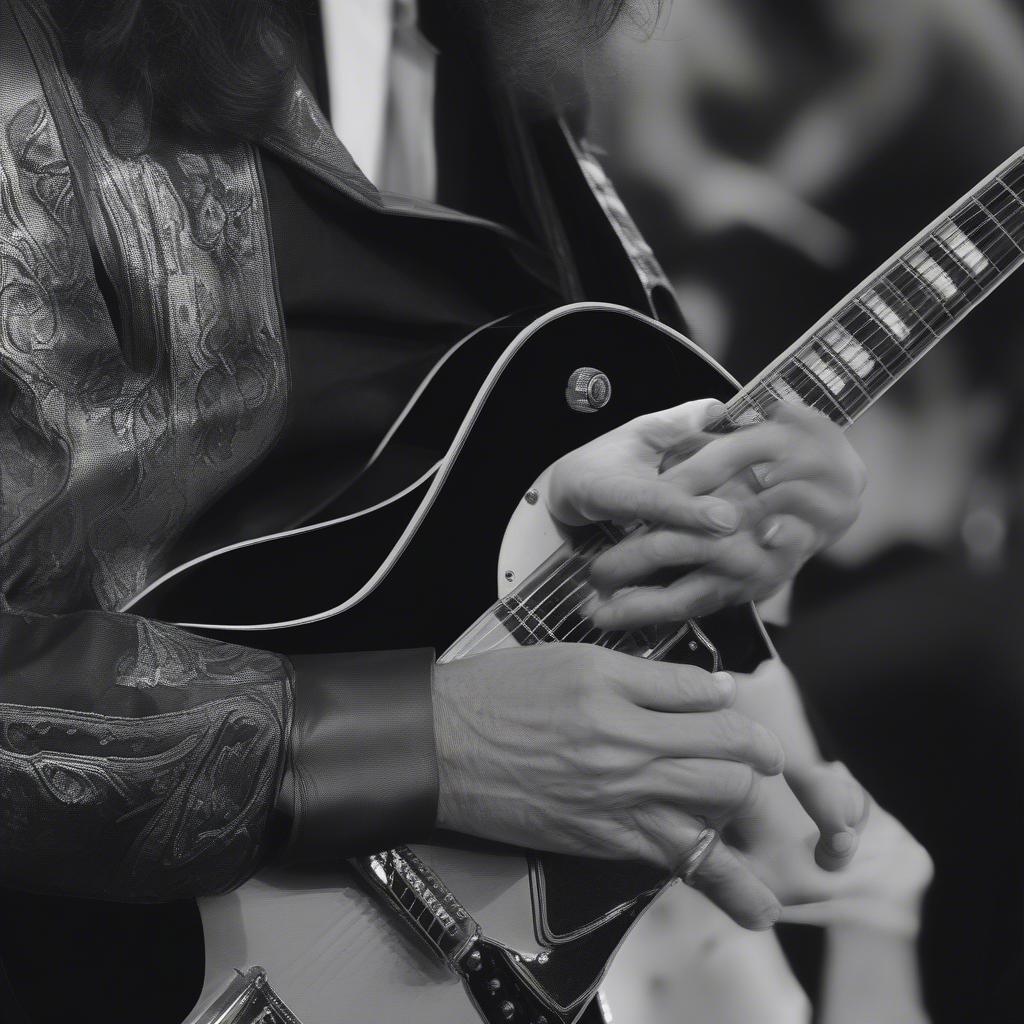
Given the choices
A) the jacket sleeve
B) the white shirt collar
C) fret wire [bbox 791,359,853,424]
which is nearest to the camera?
the jacket sleeve

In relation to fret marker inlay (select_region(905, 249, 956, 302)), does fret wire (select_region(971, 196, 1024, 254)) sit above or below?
above

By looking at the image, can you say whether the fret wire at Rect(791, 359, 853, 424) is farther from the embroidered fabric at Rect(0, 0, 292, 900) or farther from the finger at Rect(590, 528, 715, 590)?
the embroidered fabric at Rect(0, 0, 292, 900)

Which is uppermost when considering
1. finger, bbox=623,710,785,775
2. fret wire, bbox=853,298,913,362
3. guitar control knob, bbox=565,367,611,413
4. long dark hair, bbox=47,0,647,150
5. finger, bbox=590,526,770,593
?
long dark hair, bbox=47,0,647,150

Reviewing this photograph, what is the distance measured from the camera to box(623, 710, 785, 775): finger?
1.31 ft

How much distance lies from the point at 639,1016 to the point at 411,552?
34 centimetres

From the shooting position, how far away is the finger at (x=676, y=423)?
0.48 meters

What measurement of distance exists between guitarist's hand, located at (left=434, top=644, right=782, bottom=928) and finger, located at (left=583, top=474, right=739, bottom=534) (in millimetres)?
75

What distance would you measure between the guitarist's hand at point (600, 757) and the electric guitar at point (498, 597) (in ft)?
0.13

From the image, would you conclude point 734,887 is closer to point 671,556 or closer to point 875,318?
point 671,556

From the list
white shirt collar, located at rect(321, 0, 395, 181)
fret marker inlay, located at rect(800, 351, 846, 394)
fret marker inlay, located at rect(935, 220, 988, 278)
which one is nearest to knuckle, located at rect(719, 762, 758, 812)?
fret marker inlay, located at rect(800, 351, 846, 394)

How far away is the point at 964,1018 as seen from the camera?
1.88 feet

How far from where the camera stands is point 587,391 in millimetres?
495

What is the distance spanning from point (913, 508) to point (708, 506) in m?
0.25

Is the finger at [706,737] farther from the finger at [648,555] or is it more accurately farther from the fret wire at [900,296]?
the fret wire at [900,296]
